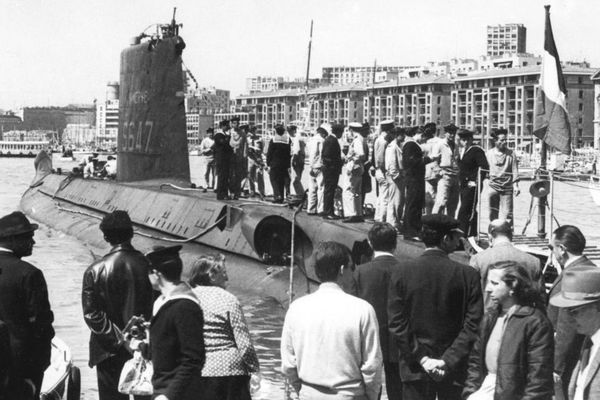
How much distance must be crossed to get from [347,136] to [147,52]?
4.79 metres

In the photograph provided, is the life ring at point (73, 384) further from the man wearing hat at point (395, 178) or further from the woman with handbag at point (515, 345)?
the man wearing hat at point (395, 178)

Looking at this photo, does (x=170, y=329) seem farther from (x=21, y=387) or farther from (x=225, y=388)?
(x=21, y=387)

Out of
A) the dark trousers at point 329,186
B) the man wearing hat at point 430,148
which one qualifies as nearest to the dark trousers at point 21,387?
the man wearing hat at point 430,148

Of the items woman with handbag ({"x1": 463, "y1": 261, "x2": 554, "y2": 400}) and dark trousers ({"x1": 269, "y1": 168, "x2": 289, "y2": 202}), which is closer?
woman with handbag ({"x1": 463, "y1": 261, "x2": 554, "y2": 400})

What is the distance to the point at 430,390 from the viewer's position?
6008 millimetres

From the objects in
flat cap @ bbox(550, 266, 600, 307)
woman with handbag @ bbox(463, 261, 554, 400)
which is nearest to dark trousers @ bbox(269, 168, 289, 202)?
woman with handbag @ bbox(463, 261, 554, 400)

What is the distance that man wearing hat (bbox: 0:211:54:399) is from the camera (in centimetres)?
536

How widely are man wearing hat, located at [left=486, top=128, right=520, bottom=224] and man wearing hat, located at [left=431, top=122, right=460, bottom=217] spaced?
53cm

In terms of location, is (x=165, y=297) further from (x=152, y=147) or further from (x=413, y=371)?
(x=152, y=147)

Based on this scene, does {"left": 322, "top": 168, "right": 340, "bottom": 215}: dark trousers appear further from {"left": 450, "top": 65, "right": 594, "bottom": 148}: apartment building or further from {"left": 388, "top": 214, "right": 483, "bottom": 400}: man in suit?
{"left": 450, "top": 65, "right": 594, "bottom": 148}: apartment building

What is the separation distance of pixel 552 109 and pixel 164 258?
377 inches

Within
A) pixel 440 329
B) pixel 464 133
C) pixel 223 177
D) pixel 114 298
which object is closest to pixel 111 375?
pixel 114 298

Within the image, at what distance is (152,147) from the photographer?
21.1 metres

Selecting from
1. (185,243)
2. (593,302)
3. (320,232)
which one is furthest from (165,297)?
(185,243)
